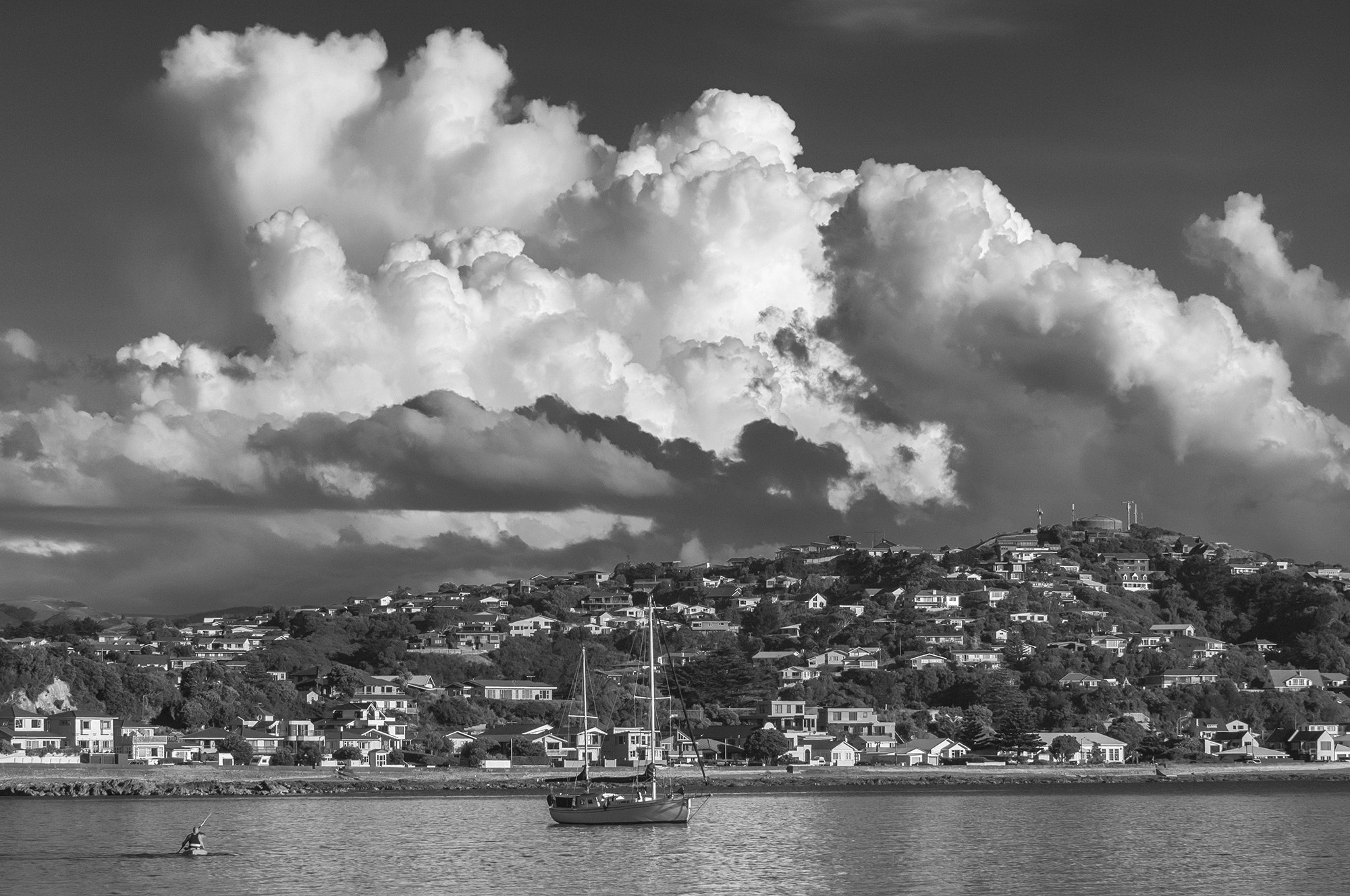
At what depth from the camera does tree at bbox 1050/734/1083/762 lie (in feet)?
403

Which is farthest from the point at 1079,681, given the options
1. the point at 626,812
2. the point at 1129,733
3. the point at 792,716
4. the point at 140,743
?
the point at 626,812

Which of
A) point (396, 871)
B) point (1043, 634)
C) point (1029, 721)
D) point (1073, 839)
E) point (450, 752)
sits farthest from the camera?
point (1043, 634)

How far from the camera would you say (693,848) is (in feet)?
207

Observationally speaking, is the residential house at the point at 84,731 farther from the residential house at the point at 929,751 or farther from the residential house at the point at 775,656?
the residential house at the point at 775,656

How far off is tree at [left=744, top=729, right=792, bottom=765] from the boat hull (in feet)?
155

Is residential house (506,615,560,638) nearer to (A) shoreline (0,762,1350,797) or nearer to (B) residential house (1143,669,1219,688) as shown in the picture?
(B) residential house (1143,669,1219,688)

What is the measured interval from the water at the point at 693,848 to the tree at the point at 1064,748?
31.2 meters

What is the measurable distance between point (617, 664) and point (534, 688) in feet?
55.1

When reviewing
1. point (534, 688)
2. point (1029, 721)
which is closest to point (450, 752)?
point (534, 688)

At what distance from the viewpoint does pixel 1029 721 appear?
12875 centimetres

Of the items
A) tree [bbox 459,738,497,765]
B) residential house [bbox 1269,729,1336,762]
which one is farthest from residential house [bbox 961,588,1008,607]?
tree [bbox 459,738,497,765]

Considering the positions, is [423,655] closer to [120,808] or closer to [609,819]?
[120,808]

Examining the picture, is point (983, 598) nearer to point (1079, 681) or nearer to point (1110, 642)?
point (1110, 642)

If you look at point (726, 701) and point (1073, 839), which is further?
point (726, 701)
